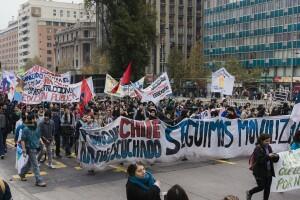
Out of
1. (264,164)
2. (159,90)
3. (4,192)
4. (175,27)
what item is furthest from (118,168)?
(175,27)

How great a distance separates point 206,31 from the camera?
9531 cm

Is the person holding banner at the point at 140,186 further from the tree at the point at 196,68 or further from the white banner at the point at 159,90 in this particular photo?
the tree at the point at 196,68

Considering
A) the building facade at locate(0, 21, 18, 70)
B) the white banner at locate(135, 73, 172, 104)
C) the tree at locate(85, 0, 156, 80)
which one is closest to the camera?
the white banner at locate(135, 73, 172, 104)

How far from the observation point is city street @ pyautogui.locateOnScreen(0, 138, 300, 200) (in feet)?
33.2

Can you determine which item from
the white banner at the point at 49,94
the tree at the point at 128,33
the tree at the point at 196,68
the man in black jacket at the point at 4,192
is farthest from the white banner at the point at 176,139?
the tree at the point at 196,68

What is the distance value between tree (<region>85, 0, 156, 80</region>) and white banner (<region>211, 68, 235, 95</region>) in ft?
75.0

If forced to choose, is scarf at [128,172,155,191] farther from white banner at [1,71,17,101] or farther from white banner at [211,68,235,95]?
white banner at [211,68,235,95]

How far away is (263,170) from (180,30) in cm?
9171

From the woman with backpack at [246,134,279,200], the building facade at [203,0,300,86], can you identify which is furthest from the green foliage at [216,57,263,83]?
the woman with backpack at [246,134,279,200]

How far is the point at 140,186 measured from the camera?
5.96m

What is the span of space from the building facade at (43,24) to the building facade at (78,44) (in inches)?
958

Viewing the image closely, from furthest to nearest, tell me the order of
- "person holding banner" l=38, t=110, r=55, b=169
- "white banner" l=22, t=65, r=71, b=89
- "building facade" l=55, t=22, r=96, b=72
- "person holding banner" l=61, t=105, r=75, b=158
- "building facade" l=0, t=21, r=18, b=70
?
"building facade" l=0, t=21, r=18, b=70
"building facade" l=55, t=22, r=96, b=72
"white banner" l=22, t=65, r=71, b=89
"person holding banner" l=61, t=105, r=75, b=158
"person holding banner" l=38, t=110, r=55, b=169

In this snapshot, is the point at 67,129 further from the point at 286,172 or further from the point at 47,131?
the point at 286,172

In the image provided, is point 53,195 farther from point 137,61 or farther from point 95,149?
point 137,61
